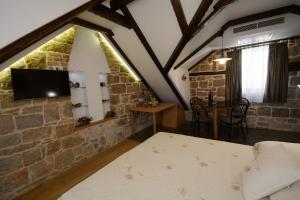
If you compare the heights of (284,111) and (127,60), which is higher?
(127,60)

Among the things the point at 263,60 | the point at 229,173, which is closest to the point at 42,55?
the point at 229,173

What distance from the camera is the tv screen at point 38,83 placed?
1926 mm

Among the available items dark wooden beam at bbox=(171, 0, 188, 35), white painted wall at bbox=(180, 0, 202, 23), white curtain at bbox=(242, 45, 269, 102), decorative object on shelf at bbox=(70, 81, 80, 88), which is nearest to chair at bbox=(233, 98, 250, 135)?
white curtain at bbox=(242, 45, 269, 102)

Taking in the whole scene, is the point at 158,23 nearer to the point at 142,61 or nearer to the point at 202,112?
the point at 142,61

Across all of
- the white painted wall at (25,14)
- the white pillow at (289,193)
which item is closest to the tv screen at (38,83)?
the white painted wall at (25,14)

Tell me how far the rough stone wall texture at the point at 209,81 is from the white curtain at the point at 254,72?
20.7 inches

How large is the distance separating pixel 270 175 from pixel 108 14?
255 cm

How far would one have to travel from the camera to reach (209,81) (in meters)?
4.43

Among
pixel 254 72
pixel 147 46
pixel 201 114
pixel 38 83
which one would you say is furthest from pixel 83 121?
pixel 254 72

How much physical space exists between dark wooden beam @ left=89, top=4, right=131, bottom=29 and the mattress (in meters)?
1.92

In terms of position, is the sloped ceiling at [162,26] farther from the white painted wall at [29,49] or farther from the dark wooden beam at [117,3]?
the white painted wall at [29,49]

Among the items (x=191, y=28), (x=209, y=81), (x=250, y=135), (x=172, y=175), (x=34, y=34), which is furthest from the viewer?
(x=209, y=81)

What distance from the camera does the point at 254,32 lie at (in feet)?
9.15

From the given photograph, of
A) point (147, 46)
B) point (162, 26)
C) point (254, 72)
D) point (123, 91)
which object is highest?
point (162, 26)
